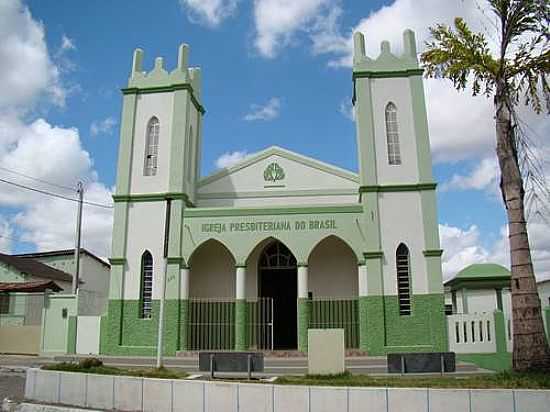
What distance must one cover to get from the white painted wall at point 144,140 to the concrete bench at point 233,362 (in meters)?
10.1

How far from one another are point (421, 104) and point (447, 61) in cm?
737

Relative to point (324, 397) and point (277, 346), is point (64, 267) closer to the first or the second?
Answer: point (277, 346)

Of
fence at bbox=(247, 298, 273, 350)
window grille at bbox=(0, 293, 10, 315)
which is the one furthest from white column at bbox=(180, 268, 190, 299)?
window grille at bbox=(0, 293, 10, 315)

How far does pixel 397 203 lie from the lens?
19109mm

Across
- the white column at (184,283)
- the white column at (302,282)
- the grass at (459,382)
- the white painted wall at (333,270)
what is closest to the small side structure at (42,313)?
the white column at (184,283)

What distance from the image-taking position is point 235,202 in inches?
864

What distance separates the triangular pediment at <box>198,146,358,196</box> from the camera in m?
21.7

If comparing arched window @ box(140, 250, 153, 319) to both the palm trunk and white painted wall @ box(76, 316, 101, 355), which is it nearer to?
white painted wall @ box(76, 316, 101, 355)

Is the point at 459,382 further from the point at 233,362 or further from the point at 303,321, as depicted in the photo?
the point at 303,321

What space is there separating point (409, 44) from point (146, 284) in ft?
41.8

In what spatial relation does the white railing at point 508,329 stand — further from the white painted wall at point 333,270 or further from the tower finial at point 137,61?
the tower finial at point 137,61

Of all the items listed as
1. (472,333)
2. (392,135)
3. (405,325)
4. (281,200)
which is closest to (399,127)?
(392,135)

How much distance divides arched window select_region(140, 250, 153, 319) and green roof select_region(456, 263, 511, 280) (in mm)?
11102

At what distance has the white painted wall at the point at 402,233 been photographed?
18.5 metres
